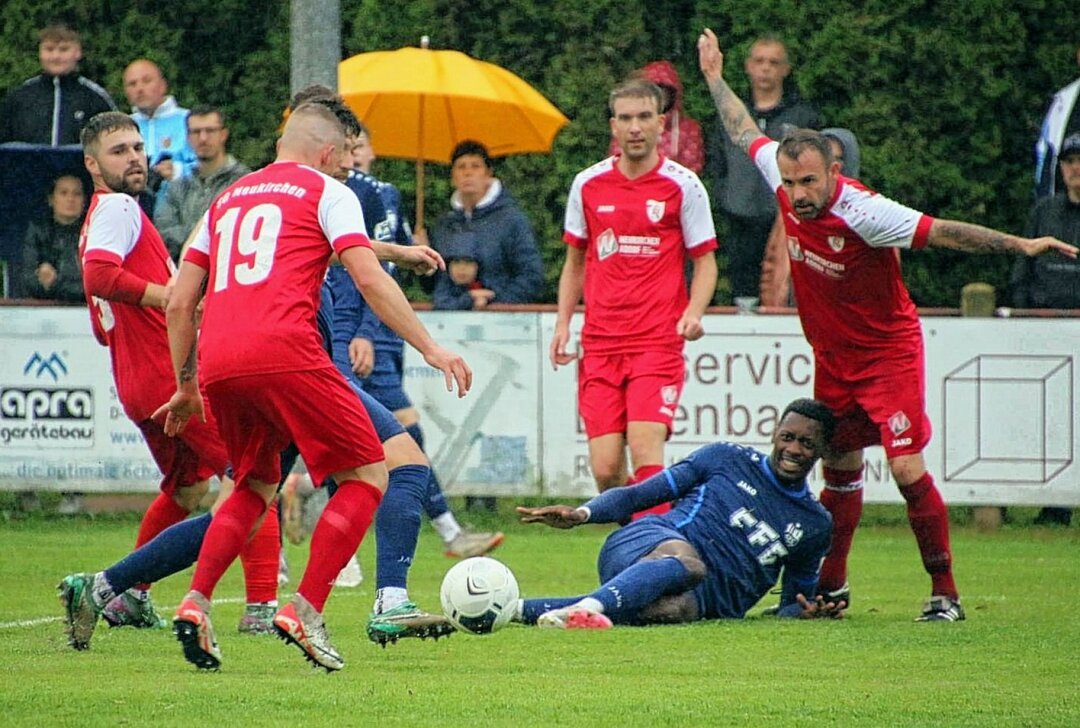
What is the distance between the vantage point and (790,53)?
643 inches

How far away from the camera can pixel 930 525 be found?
32.0 feet

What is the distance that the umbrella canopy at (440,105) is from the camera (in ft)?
49.0

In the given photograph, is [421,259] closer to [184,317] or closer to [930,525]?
[184,317]

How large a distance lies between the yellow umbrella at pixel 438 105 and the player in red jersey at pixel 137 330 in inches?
234

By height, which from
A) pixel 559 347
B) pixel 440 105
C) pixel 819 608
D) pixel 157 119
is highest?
pixel 440 105

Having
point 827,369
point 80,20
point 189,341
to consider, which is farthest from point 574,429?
point 189,341

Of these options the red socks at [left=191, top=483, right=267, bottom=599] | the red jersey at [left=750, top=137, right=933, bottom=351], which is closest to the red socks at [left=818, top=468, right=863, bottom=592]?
the red jersey at [left=750, top=137, right=933, bottom=351]

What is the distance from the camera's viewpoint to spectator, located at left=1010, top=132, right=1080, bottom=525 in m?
14.4

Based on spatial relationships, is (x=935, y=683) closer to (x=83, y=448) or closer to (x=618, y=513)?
(x=618, y=513)

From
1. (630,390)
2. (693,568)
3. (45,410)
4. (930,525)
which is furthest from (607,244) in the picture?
(45,410)

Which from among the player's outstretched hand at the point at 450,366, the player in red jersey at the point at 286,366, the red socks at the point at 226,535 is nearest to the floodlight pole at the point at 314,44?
the player in red jersey at the point at 286,366

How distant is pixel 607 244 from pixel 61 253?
18.8 feet

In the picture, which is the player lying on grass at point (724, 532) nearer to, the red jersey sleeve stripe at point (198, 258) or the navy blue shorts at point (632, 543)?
the navy blue shorts at point (632, 543)

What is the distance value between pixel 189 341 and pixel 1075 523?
9144 mm
